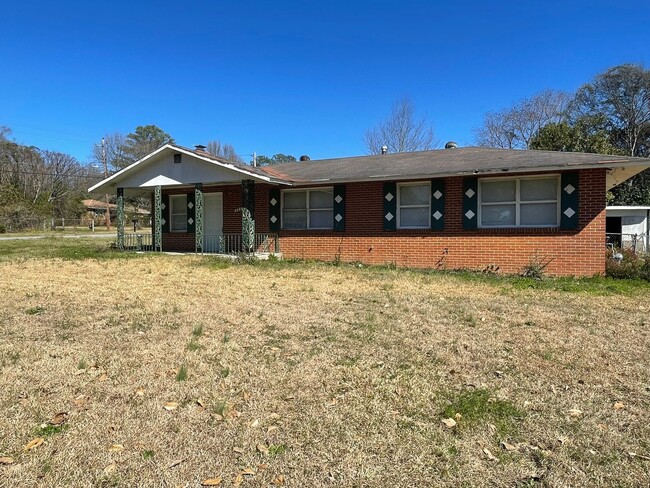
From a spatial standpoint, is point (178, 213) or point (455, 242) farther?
point (178, 213)

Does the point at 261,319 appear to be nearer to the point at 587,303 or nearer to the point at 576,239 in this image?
the point at 587,303

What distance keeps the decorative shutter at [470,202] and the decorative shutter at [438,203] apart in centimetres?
56

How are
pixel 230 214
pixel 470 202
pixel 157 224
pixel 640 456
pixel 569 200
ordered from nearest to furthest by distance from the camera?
pixel 640 456, pixel 569 200, pixel 470 202, pixel 230 214, pixel 157 224

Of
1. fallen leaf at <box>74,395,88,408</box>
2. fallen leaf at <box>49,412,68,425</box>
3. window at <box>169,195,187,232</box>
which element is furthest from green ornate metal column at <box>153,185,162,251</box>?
fallen leaf at <box>49,412,68,425</box>

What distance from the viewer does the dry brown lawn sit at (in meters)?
2.59

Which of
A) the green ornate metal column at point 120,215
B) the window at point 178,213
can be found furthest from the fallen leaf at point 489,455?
the green ornate metal column at point 120,215

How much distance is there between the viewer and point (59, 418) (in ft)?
10.2

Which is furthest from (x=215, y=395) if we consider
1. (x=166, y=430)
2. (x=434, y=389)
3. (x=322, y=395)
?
(x=434, y=389)

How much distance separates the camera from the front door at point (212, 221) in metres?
15.8

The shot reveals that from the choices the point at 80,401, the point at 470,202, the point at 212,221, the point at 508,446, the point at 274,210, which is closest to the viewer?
the point at 508,446

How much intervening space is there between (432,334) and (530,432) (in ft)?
7.54

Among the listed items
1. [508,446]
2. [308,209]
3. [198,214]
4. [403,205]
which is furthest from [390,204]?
[508,446]

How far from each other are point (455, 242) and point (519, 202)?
1.84 m

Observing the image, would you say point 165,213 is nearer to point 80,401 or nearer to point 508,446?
point 80,401
